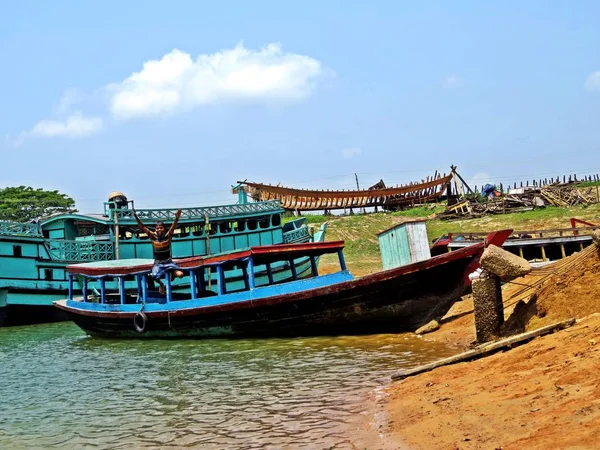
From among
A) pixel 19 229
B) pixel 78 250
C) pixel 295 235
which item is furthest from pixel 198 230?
pixel 19 229

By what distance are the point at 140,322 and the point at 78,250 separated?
34.6 feet

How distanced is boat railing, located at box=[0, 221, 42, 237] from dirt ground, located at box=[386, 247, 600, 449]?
2007cm

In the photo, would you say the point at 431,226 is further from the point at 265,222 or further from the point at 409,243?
the point at 409,243

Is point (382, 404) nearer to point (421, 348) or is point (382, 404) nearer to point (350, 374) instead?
point (350, 374)

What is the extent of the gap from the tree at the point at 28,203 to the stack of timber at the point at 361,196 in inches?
687

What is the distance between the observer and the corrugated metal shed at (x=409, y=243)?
15789 millimetres

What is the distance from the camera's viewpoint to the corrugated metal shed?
15789 mm

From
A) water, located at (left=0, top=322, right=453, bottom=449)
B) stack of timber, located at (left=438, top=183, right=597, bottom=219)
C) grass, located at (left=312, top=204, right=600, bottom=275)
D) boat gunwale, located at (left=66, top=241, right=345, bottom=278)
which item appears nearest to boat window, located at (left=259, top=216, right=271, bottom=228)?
grass, located at (left=312, top=204, right=600, bottom=275)

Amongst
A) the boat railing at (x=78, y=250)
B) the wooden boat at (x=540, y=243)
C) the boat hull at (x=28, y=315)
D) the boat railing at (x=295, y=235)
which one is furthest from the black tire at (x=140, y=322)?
the boat railing at (x=295, y=235)

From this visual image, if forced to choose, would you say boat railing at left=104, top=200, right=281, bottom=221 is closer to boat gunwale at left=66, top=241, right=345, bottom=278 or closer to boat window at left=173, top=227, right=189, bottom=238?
boat window at left=173, top=227, right=189, bottom=238

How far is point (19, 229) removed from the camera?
1001 inches

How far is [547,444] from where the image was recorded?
482 cm

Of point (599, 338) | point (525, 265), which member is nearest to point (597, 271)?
point (525, 265)

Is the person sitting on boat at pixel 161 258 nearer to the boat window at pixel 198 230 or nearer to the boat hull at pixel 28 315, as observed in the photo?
the boat hull at pixel 28 315
